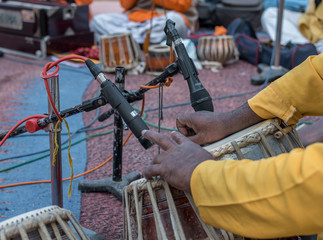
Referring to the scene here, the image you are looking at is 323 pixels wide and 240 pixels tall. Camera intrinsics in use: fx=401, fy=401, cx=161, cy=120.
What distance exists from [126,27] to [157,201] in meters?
4.56

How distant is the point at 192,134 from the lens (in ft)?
4.43

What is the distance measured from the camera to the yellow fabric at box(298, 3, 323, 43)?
3.48 m

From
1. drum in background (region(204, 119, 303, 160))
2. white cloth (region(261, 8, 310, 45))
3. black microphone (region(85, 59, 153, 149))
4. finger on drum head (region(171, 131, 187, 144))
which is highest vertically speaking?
black microphone (region(85, 59, 153, 149))

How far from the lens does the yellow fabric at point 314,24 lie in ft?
11.4

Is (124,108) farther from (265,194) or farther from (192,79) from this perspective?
(265,194)

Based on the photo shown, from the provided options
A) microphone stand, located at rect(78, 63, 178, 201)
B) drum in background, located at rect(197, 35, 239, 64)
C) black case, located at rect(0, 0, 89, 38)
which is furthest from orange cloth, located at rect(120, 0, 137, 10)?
microphone stand, located at rect(78, 63, 178, 201)

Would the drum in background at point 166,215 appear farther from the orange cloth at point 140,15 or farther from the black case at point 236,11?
the black case at point 236,11

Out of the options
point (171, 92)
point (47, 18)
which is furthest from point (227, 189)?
point (47, 18)

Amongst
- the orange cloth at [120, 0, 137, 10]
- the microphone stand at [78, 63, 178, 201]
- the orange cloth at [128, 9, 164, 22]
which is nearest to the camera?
the microphone stand at [78, 63, 178, 201]

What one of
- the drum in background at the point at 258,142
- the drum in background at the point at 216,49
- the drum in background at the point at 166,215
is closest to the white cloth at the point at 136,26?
the drum in background at the point at 216,49

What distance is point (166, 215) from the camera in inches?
44.0

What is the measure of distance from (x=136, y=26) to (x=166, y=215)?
4.51m

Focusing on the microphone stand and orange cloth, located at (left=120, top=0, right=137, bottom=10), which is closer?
the microphone stand

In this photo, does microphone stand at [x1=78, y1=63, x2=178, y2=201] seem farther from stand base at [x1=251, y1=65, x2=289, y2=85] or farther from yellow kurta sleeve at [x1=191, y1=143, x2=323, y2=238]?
stand base at [x1=251, y1=65, x2=289, y2=85]
